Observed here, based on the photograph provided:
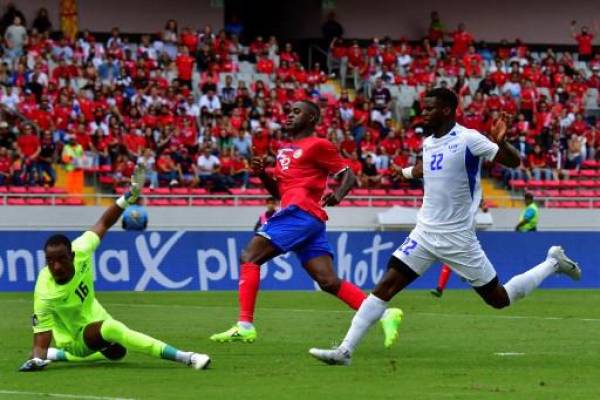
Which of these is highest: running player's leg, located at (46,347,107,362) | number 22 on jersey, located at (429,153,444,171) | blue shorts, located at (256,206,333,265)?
number 22 on jersey, located at (429,153,444,171)

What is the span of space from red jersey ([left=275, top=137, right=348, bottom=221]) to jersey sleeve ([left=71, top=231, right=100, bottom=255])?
99.7 inches

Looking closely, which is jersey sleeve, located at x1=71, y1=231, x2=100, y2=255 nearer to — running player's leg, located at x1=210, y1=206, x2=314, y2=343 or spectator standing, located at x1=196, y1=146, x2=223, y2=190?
running player's leg, located at x1=210, y1=206, x2=314, y2=343

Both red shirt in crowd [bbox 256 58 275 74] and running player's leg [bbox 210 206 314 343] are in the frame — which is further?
red shirt in crowd [bbox 256 58 275 74]

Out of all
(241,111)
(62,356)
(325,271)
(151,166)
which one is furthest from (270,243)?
(241,111)

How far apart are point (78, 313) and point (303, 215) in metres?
2.93

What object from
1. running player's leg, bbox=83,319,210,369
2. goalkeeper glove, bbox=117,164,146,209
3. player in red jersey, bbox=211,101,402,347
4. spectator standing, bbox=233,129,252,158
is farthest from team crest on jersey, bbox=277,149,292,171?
spectator standing, bbox=233,129,252,158

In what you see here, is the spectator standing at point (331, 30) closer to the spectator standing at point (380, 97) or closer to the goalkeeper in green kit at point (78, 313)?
the spectator standing at point (380, 97)

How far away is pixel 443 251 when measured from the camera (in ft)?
43.4

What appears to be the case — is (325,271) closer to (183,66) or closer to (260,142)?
(260,142)

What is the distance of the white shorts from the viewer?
43.4 ft

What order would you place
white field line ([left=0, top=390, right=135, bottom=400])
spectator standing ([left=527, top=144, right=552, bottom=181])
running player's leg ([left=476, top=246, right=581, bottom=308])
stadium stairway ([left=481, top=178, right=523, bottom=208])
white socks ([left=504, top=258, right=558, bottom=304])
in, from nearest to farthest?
white field line ([left=0, top=390, right=135, bottom=400])
running player's leg ([left=476, top=246, right=581, bottom=308])
white socks ([left=504, top=258, right=558, bottom=304])
stadium stairway ([left=481, top=178, right=523, bottom=208])
spectator standing ([left=527, top=144, right=552, bottom=181])

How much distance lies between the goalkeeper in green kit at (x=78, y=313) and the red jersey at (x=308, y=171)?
8.12 ft

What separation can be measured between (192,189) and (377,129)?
6.64 meters

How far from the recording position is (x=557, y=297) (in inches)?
1050
